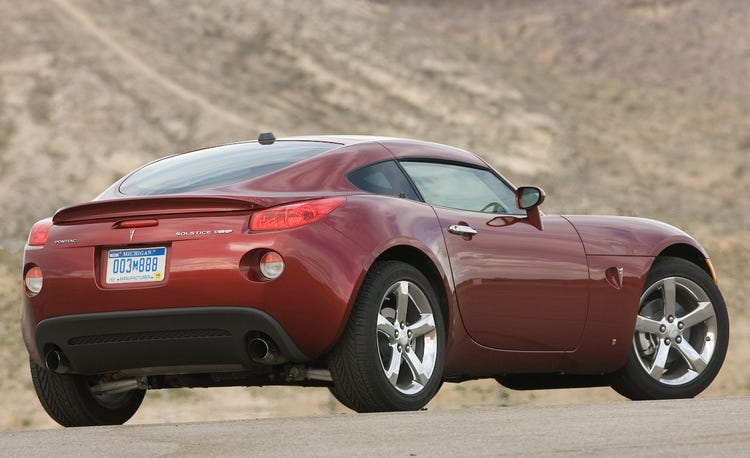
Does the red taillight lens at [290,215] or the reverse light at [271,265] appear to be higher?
the red taillight lens at [290,215]

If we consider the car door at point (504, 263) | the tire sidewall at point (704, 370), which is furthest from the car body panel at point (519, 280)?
the tire sidewall at point (704, 370)

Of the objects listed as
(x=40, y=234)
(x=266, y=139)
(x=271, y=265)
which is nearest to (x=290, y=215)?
(x=271, y=265)

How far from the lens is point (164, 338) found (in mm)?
6719

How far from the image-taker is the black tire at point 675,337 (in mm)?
8531

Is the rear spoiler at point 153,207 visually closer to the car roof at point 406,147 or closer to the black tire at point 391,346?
the black tire at point 391,346

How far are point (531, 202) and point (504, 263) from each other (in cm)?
52

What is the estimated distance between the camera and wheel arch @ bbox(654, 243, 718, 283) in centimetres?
883

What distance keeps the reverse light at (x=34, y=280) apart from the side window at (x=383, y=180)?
1.57m

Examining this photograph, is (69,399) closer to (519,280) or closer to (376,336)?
(376,336)

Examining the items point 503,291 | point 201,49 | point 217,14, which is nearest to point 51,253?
point 503,291

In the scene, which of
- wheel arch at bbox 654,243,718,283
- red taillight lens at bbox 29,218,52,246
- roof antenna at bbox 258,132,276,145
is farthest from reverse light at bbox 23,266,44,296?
wheel arch at bbox 654,243,718,283

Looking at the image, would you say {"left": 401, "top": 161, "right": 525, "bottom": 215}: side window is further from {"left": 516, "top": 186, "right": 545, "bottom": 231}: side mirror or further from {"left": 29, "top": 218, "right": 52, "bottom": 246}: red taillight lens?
{"left": 29, "top": 218, "right": 52, "bottom": 246}: red taillight lens

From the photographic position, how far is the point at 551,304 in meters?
7.92

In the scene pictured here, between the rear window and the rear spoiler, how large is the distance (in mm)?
297
